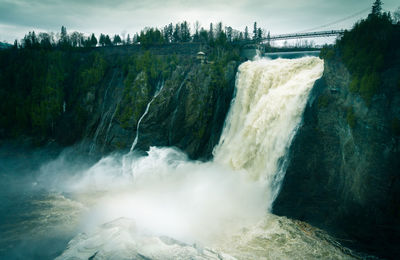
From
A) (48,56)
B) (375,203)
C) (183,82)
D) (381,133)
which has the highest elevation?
(48,56)

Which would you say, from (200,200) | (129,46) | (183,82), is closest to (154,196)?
(200,200)

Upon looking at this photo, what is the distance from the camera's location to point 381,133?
1541 cm

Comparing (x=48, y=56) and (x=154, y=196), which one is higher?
(x=48, y=56)

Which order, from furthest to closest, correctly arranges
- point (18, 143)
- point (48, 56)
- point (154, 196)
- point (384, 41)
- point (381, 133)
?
1. point (48, 56)
2. point (18, 143)
3. point (154, 196)
4. point (384, 41)
5. point (381, 133)

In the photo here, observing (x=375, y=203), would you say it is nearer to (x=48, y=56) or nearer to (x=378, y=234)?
(x=378, y=234)

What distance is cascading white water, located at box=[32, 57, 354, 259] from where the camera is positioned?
1596 centimetres

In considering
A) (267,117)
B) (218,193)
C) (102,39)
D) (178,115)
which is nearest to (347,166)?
(267,117)

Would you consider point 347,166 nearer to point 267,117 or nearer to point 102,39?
point 267,117

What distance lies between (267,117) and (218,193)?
8132 millimetres

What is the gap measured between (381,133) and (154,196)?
1854 cm

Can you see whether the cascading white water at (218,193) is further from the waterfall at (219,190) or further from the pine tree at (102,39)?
the pine tree at (102,39)

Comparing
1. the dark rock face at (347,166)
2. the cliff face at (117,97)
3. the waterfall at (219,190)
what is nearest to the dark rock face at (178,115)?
the cliff face at (117,97)

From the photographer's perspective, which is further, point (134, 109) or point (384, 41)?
point (134, 109)

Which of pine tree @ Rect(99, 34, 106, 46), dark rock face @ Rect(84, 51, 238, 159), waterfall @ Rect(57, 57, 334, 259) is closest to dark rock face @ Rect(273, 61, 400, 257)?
waterfall @ Rect(57, 57, 334, 259)
